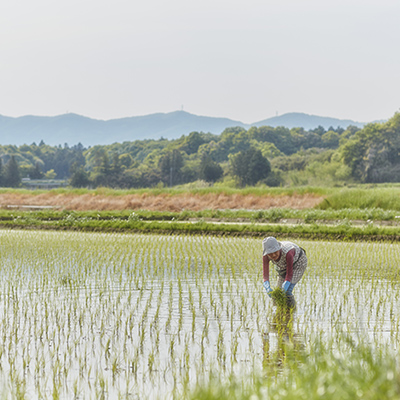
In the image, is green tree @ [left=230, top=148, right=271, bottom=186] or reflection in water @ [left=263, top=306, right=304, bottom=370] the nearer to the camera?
reflection in water @ [left=263, top=306, right=304, bottom=370]

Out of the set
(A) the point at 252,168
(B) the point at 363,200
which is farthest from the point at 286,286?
(A) the point at 252,168

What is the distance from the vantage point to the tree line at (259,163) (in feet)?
184

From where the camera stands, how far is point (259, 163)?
57.2 metres

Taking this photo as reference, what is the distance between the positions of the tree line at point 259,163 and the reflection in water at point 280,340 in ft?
119

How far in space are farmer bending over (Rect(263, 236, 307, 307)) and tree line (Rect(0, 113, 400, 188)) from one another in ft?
118

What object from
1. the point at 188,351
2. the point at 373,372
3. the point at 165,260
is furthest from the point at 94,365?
the point at 165,260

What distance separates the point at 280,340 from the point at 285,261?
1473 mm

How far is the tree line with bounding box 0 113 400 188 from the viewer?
56125mm

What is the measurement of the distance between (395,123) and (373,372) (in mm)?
57170

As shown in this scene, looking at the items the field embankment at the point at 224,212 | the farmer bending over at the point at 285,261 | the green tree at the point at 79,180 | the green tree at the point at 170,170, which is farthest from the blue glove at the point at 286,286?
the green tree at the point at 170,170

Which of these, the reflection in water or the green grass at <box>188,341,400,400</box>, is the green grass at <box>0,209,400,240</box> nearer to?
the reflection in water

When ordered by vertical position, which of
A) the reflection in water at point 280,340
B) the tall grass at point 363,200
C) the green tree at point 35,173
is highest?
the green tree at point 35,173

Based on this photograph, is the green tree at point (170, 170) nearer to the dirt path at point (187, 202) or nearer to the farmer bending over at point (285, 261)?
the dirt path at point (187, 202)

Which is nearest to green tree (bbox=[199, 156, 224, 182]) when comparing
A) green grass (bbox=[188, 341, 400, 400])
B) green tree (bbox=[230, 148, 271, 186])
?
green tree (bbox=[230, 148, 271, 186])
